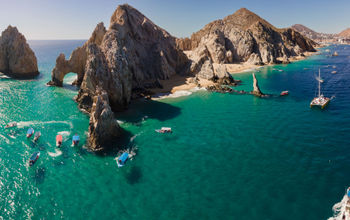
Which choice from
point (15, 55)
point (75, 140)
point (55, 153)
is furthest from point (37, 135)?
point (15, 55)

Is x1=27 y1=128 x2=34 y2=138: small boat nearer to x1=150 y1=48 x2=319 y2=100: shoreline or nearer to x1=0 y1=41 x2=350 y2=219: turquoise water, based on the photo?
x1=0 y1=41 x2=350 y2=219: turquoise water

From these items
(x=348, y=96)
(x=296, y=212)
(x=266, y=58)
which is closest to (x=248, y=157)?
(x=296, y=212)

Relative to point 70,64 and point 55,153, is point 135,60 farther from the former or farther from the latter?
point 55,153

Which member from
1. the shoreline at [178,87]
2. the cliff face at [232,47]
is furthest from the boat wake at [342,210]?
the cliff face at [232,47]

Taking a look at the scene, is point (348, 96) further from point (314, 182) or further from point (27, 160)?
point (27, 160)

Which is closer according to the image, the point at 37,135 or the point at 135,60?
the point at 37,135

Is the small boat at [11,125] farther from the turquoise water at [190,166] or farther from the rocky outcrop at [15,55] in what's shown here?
the rocky outcrop at [15,55]
